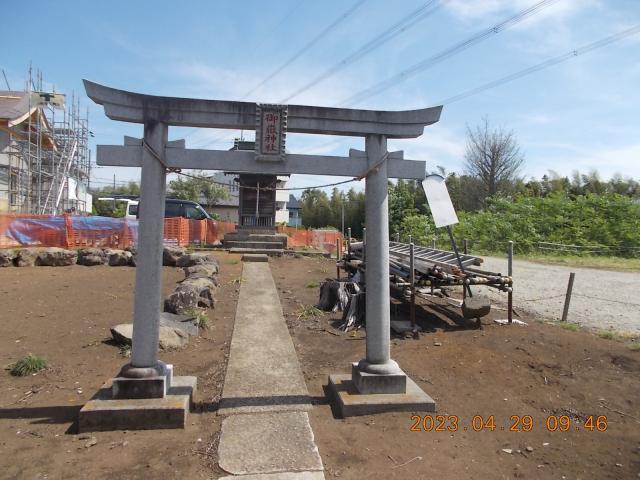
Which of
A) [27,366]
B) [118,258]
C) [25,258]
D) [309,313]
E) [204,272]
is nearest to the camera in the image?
[27,366]

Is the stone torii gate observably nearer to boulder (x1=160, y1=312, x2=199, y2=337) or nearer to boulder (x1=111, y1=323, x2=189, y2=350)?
boulder (x1=111, y1=323, x2=189, y2=350)

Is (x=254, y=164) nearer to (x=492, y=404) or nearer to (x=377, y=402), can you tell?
(x=377, y=402)

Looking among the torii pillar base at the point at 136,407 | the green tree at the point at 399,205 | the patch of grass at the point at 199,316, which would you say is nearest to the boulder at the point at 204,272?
the patch of grass at the point at 199,316

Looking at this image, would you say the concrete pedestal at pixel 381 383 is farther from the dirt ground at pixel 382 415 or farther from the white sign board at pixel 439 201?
the white sign board at pixel 439 201

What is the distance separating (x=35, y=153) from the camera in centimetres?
2205

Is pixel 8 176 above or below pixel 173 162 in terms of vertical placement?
above

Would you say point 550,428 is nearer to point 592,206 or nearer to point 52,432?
point 52,432

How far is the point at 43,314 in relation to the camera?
7.49 meters

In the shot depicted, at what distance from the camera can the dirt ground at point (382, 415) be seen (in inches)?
130

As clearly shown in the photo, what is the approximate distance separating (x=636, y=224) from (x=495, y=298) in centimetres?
2073

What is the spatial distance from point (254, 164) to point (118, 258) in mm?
11305

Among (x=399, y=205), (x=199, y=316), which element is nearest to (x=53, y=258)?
(x=199, y=316)

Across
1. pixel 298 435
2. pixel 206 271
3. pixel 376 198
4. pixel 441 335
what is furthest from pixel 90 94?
pixel 206 271

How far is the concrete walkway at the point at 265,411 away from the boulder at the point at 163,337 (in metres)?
0.81
